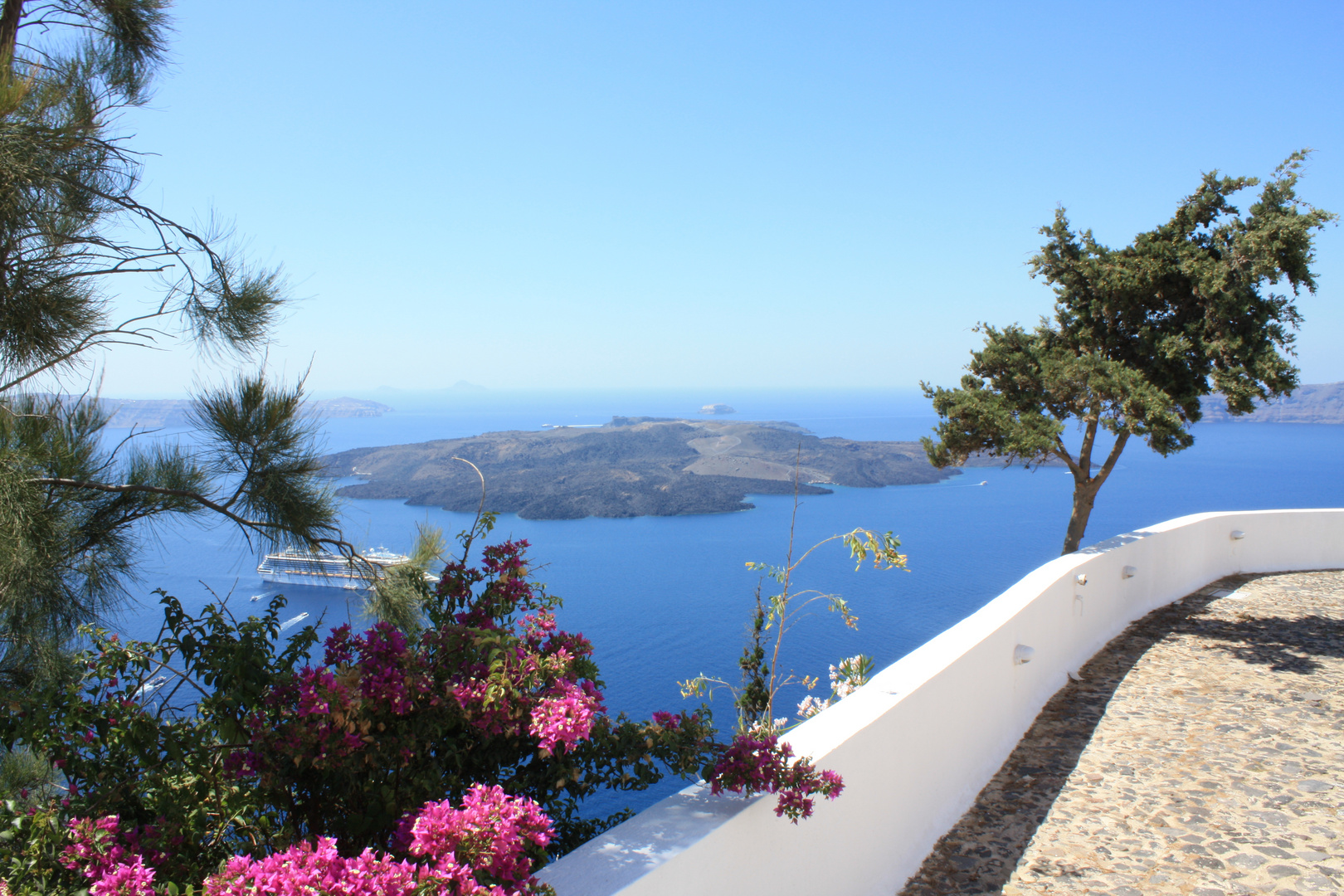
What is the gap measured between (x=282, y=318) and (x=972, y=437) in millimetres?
6021

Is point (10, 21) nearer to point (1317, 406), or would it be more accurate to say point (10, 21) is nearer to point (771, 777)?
point (771, 777)

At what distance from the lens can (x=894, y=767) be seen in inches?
85.4

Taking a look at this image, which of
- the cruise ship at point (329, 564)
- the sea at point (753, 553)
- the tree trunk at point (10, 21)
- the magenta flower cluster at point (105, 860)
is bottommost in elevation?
the sea at point (753, 553)

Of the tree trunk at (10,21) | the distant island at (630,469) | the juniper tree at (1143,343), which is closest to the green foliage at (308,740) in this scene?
the tree trunk at (10,21)

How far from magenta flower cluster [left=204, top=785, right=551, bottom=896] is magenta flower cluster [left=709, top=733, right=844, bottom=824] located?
0.50 m

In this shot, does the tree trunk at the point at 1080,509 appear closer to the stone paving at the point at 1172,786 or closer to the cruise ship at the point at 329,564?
the stone paving at the point at 1172,786

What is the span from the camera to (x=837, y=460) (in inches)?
1670

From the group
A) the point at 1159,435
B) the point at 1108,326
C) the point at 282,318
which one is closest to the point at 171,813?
the point at 282,318

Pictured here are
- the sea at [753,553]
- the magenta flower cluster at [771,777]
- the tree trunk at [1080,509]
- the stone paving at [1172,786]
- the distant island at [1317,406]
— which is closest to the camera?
the magenta flower cluster at [771,777]

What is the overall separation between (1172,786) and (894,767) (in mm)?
1352

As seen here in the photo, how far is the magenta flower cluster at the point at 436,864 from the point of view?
0.95 meters

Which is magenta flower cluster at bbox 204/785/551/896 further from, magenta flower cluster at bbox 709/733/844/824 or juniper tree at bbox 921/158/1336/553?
juniper tree at bbox 921/158/1336/553

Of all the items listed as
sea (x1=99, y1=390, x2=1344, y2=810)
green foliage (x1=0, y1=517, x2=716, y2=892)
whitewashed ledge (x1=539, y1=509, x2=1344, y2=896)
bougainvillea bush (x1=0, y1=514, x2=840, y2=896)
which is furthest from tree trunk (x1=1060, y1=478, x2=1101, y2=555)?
green foliage (x1=0, y1=517, x2=716, y2=892)

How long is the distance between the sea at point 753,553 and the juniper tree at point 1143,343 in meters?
2.41
